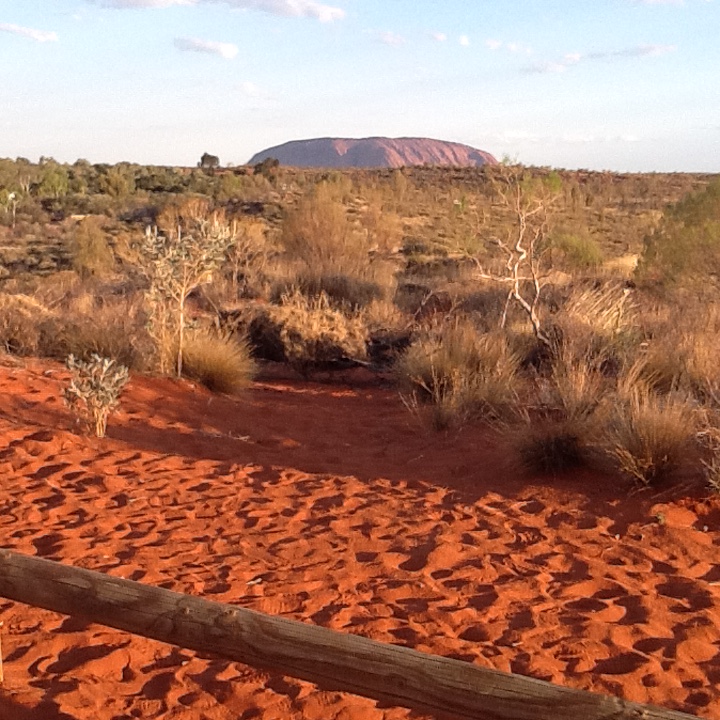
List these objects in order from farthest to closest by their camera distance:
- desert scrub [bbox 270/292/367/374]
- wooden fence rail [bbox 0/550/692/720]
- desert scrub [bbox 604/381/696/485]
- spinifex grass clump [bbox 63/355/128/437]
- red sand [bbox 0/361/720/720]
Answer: desert scrub [bbox 270/292/367/374] → spinifex grass clump [bbox 63/355/128/437] → desert scrub [bbox 604/381/696/485] → red sand [bbox 0/361/720/720] → wooden fence rail [bbox 0/550/692/720]

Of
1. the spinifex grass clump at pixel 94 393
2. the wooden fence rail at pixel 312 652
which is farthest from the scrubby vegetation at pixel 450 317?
the wooden fence rail at pixel 312 652

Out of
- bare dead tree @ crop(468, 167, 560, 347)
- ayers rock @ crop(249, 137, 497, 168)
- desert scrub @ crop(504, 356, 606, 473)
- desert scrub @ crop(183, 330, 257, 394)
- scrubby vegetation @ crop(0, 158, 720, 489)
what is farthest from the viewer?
ayers rock @ crop(249, 137, 497, 168)

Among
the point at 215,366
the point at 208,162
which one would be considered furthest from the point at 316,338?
the point at 208,162

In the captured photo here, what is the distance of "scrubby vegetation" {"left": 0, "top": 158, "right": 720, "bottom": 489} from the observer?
7887 millimetres

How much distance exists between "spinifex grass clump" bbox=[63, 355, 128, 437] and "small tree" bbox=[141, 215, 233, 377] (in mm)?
2388

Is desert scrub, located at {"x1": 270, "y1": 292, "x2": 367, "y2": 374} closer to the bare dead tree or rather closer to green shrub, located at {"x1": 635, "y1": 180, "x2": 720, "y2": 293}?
the bare dead tree

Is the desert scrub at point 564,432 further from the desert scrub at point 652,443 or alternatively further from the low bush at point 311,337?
the low bush at point 311,337

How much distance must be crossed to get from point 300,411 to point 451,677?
8633mm

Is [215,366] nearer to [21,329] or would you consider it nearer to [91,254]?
[21,329]

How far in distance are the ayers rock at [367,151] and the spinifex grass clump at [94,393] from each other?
10522 centimetres

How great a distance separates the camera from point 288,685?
4152 millimetres

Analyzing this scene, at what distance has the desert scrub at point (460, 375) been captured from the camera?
383 inches

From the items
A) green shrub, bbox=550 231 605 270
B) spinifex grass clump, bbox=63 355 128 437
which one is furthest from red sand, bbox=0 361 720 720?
green shrub, bbox=550 231 605 270

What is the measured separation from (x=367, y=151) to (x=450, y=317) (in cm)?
10805
